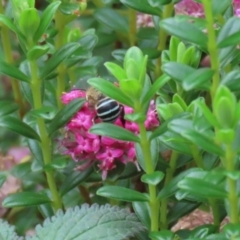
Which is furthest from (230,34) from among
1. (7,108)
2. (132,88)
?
(7,108)

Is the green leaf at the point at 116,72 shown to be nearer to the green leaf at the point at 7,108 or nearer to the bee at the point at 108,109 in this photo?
the bee at the point at 108,109

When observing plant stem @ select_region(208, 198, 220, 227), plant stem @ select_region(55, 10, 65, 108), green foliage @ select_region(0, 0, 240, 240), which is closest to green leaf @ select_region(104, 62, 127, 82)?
green foliage @ select_region(0, 0, 240, 240)

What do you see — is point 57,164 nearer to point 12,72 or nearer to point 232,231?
point 12,72

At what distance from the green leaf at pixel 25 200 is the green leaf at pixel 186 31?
0.35 meters

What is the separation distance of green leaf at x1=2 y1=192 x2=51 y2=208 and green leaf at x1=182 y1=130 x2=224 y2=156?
35 cm

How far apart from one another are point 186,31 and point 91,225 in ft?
1.03

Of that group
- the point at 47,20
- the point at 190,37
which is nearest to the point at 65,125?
the point at 47,20

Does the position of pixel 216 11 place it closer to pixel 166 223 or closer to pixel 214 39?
pixel 214 39

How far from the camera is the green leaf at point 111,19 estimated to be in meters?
1.25

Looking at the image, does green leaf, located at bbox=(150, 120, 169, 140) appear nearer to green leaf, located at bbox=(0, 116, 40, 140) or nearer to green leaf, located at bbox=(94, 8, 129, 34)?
green leaf, located at bbox=(0, 116, 40, 140)

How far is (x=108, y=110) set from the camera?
945mm

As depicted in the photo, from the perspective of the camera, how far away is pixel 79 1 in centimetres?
112

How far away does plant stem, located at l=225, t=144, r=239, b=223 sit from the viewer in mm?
717

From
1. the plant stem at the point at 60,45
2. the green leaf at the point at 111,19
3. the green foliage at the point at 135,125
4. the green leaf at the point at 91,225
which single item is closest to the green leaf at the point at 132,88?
the green foliage at the point at 135,125
